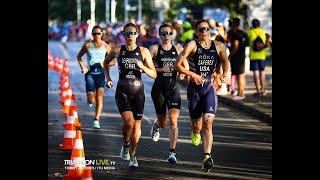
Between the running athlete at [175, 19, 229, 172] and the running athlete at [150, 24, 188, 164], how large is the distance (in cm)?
43

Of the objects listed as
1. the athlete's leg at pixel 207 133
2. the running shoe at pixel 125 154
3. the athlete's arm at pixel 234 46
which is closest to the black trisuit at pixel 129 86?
the running shoe at pixel 125 154

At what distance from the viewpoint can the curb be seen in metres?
20.0

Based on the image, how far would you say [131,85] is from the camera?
43.8 feet

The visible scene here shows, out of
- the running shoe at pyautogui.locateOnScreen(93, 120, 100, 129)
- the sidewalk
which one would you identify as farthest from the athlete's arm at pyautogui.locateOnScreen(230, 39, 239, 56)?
the running shoe at pyautogui.locateOnScreen(93, 120, 100, 129)

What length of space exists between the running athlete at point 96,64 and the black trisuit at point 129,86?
4.97 metres

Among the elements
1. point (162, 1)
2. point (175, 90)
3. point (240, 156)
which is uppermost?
point (162, 1)

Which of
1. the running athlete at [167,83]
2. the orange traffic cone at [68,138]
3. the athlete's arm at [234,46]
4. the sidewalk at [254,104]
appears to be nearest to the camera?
the running athlete at [167,83]

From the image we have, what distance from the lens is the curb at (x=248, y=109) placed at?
20.0m

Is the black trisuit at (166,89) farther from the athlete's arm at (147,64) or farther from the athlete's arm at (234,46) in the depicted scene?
the athlete's arm at (234,46)

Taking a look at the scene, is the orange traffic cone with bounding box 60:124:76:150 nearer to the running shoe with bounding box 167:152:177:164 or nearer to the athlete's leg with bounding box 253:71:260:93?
the running shoe with bounding box 167:152:177:164

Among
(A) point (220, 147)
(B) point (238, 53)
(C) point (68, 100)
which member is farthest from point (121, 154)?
(B) point (238, 53)
